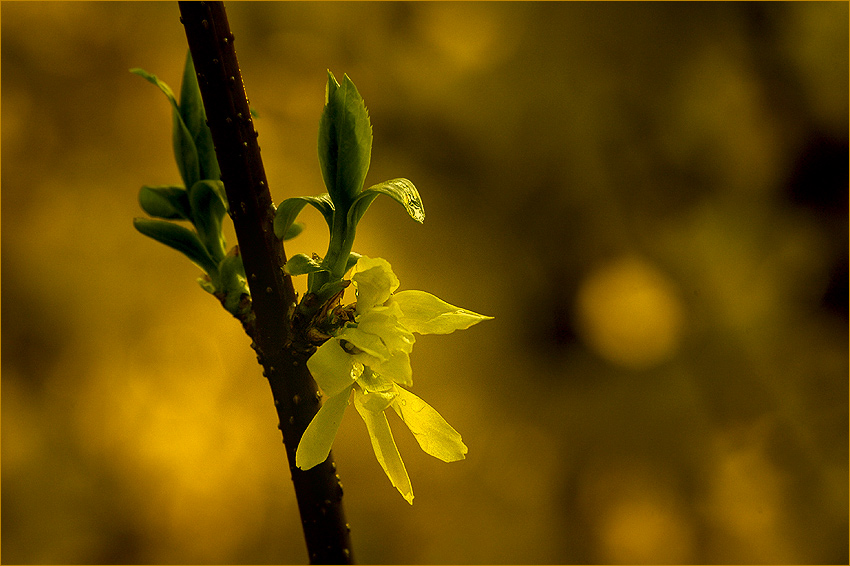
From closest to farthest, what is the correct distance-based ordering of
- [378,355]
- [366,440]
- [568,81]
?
[378,355] → [366,440] → [568,81]

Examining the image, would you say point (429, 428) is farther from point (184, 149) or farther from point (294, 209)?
point (184, 149)

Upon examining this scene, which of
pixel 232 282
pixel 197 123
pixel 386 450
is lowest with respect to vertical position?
pixel 386 450

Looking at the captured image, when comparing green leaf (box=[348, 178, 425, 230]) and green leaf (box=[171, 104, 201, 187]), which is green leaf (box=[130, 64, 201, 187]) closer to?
green leaf (box=[171, 104, 201, 187])

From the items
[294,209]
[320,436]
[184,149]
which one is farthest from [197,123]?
[320,436]

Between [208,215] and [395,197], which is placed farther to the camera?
[208,215]

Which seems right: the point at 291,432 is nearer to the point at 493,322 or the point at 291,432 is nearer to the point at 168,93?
the point at 168,93

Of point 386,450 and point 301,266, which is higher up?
point 301,266

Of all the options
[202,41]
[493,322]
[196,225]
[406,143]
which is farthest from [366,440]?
[202,41]
